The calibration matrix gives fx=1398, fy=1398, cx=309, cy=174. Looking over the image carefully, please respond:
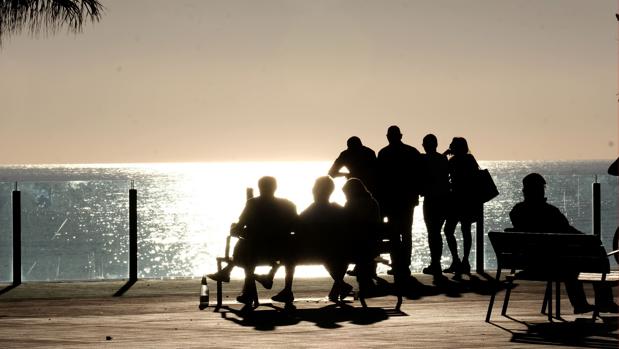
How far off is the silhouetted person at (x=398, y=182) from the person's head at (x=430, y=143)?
0.55 meters

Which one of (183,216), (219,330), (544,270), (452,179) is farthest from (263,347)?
(183,216)

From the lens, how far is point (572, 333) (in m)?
10.7

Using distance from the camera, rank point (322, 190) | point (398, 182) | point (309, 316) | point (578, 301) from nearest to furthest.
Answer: point (578, 301) → point (309, 316) → point (322, 190) → point (398, 182)

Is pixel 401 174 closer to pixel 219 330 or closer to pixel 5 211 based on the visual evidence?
pixel 219 330

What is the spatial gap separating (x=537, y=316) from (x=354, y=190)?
2.84 m

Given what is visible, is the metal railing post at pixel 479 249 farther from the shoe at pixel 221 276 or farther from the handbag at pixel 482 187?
the shoe at pixel 221 276

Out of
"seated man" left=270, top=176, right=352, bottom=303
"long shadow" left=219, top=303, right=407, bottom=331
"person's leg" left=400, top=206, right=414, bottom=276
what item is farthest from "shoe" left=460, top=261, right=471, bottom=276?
"long shadow" left=219, top=303, right=407, bottom=331

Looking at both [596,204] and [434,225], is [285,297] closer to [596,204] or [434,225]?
[434,225]

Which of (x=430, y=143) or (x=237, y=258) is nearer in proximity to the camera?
(x=237, y=258)

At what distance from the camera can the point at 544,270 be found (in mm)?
11719

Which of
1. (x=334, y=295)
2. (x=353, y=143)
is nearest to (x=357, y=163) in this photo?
(x=353, y=143)

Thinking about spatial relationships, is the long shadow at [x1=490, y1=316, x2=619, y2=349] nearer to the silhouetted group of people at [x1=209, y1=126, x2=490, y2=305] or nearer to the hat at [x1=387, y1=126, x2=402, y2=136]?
the silhouetted group of people at [x1=209, y1=126, x2=490, y2=305]

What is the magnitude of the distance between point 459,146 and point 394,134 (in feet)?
3.66

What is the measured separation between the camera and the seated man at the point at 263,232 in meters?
13.0
